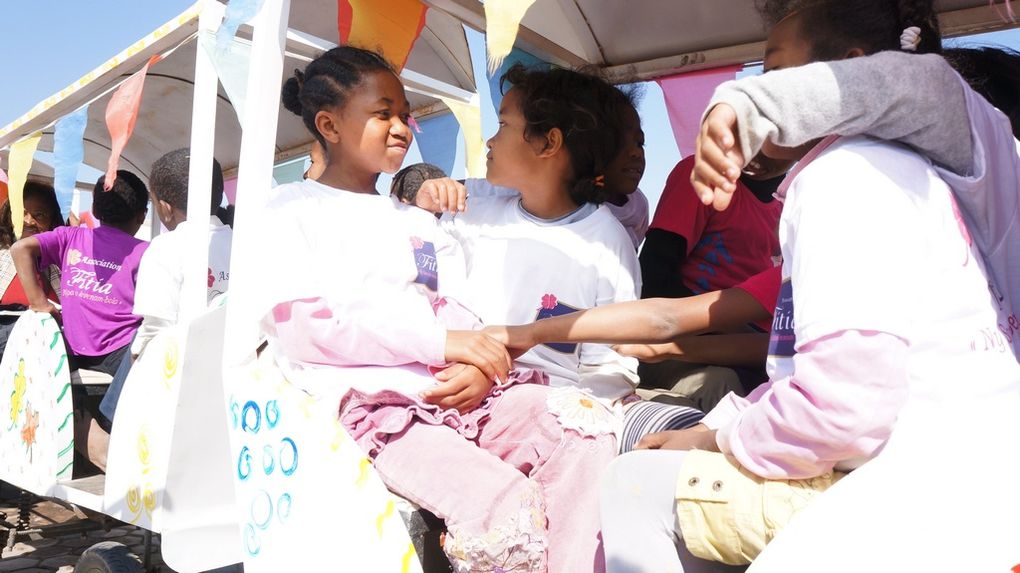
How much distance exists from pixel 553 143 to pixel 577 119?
0.38ft

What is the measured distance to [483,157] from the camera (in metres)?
3.84

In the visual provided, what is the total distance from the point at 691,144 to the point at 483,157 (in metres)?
1.08

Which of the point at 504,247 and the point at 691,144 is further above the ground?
the point at 691,144

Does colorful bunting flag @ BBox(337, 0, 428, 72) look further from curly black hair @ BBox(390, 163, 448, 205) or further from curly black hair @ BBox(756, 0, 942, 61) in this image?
curly black hair @ BBox(756, 0, 942, 61)

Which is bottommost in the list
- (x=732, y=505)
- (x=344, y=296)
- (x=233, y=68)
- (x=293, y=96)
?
(x=732, y=505)

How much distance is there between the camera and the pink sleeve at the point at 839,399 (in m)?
1.06

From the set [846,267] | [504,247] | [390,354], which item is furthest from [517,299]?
[846,267]

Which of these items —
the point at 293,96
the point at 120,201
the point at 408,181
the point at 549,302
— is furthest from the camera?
the point at 120,201

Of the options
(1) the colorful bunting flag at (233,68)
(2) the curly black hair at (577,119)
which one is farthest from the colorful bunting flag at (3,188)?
(2) the curly black hair at (577,119)

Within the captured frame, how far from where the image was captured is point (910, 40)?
1.42m

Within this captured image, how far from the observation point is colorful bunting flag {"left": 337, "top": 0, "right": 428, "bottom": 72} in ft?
8.35

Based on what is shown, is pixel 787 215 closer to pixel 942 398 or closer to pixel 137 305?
pixel 942 398

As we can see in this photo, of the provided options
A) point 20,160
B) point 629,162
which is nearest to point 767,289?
point 629,162

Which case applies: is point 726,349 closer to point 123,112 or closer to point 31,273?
point 123,112
